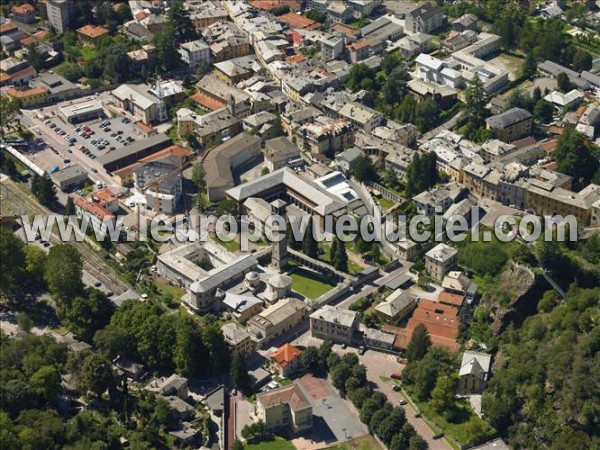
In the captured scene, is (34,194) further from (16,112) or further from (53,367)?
(53,367)

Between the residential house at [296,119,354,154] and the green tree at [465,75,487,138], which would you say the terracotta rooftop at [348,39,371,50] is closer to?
the green tree at [465,75,487,138]

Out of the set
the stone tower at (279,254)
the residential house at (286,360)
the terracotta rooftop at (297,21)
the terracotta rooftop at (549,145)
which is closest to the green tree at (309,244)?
the stone tower at (279,254)

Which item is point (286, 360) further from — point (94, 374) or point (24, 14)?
point (24, 14)

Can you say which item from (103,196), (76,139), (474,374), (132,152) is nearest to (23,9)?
(76,139)

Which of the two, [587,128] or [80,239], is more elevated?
[587,128]

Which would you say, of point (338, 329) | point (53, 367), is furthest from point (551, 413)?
point (53, 367)

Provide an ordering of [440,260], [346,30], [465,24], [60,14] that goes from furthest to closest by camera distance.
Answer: [60,14]
[346,30]
[465,24]
[440,260]
